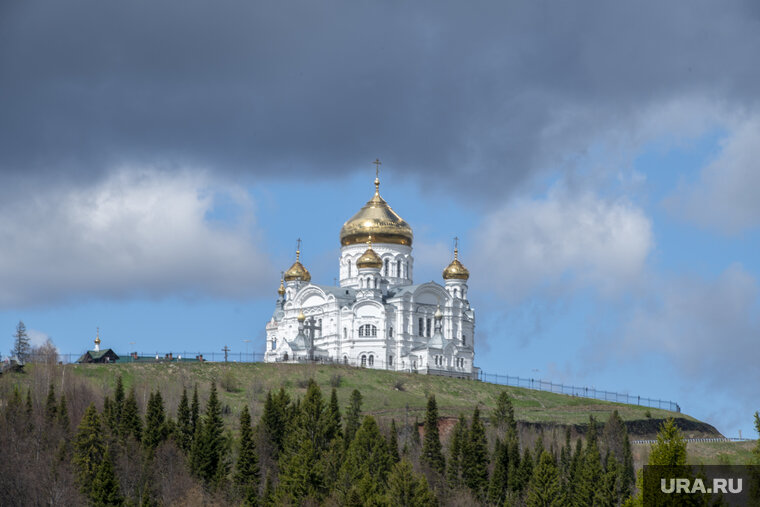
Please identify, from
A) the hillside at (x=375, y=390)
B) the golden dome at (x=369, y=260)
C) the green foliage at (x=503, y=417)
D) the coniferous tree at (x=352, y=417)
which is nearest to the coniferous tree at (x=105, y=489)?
the coniferous tree at (x=352, y=417)

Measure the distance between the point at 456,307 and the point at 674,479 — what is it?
199 ft

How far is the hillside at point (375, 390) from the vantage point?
75.1 m

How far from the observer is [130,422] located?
62.0 m

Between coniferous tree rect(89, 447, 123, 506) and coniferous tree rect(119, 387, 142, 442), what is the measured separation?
733 centimetres

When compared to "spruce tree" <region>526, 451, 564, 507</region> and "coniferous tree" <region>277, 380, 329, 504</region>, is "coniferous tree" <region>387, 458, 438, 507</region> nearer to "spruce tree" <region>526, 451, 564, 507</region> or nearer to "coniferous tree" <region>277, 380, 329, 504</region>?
"coniferous tree" <region>277, 380, 329, 504</region>

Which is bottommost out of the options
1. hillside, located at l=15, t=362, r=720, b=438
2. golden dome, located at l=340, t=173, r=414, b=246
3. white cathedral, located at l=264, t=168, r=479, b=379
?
hillside, located at l=15, t=362, r=720, b=438

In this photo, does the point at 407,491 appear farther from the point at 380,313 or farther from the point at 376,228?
the point at 376,228

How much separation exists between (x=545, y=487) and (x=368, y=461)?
7.54 meters

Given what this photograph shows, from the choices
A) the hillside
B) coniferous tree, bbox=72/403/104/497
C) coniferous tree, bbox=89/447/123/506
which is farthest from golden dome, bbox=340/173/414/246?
coniferous tree, bbox=89/447/123/506

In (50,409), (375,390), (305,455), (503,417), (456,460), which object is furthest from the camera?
(375,390)

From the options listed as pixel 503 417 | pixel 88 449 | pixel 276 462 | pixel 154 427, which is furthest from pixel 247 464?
pixel 503 417

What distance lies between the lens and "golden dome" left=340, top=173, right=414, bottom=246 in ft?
318

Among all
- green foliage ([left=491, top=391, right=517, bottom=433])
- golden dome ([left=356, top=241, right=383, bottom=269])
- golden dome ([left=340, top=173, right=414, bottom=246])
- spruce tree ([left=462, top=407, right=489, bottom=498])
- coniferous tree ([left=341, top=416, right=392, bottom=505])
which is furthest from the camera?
golden dome ([left=340, top=173, right=414, bottom=246])

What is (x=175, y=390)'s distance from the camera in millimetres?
75438
